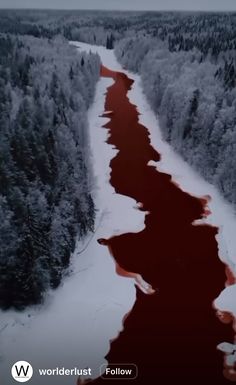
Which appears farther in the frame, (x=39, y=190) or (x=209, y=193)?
(x=209, y=193)

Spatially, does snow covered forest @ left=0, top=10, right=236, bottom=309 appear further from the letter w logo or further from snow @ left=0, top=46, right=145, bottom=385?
the letter w logo

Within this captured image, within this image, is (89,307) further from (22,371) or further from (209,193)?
(209,193)

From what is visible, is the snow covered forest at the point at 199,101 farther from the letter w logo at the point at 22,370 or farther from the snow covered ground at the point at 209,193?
the letter w logo at the point at 22,370

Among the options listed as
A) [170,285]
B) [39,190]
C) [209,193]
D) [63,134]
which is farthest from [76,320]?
[63,134]

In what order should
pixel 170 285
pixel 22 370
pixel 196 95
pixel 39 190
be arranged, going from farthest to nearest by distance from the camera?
pixel 196 95 → pixel 39 190 → pixel 170 285 → pixel 22 370

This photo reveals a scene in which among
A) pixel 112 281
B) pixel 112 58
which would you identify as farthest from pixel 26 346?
pixel 112 58

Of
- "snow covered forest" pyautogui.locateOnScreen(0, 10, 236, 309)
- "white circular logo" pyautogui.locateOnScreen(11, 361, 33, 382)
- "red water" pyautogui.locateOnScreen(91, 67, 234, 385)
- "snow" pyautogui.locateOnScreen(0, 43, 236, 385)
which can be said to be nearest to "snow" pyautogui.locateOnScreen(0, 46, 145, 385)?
"snow" pyautogui.locateOnScreen(0, 43, 236, 385)

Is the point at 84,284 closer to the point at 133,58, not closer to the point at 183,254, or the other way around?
the point at 183,254
